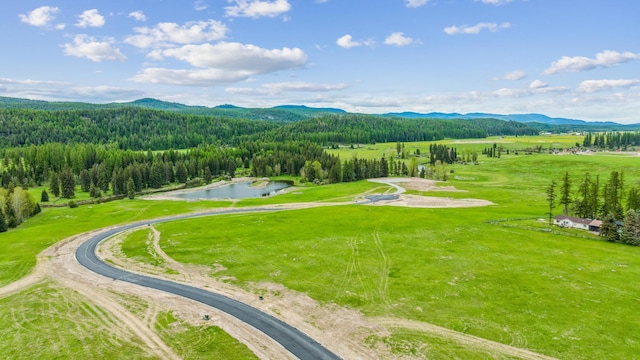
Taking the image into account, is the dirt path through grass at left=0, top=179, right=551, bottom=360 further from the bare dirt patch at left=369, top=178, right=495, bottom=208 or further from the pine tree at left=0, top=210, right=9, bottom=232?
the bare dirt patch at left=369, top=178, right=495, bottom=208

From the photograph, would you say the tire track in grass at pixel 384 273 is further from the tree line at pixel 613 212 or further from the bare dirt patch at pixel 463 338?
the tree line at pixel 613 212

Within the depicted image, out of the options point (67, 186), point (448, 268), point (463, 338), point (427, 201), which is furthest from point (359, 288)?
point (67, 186)

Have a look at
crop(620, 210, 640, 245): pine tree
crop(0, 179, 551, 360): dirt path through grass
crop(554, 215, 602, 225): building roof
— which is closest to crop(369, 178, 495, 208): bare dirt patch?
crop(554, 215, 602, 225): building roof

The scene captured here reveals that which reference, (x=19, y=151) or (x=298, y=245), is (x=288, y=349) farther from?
(x=19, y=151)

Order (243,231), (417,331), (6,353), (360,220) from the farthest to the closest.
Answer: (360,220) < (243,231) < (417,331) < (6,353)

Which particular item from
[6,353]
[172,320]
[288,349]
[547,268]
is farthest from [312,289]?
[547,268]

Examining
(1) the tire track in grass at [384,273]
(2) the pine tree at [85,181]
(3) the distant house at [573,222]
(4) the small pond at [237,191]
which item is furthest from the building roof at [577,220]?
(2) the pine tree at [85,181]
